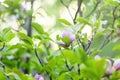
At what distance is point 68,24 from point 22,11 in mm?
896

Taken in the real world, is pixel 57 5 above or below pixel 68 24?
below

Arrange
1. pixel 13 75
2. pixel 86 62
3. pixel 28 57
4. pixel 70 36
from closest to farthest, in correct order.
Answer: pixel 86 62, pixel 13 75, pixel 70 36, pixel 28 57

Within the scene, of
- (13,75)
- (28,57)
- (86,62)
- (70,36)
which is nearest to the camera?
(86,62)

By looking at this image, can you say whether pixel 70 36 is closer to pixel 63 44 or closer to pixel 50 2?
pixel 63 44

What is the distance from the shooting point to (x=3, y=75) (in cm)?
95

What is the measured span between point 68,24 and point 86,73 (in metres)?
0.40

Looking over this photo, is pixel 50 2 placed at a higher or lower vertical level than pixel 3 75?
lower

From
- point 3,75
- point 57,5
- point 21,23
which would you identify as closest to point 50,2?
point 57,5

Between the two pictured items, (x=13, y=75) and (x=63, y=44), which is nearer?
(x=13, y=75)

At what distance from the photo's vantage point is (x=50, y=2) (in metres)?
3.68

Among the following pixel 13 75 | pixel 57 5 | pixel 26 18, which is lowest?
pixel 57 5

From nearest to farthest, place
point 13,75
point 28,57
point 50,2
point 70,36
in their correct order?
point 13,75
point 70,36
point 28,57
point 50,2

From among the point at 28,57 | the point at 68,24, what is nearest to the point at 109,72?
the point at 68,24

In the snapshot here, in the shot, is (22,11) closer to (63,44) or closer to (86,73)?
(63,44)
